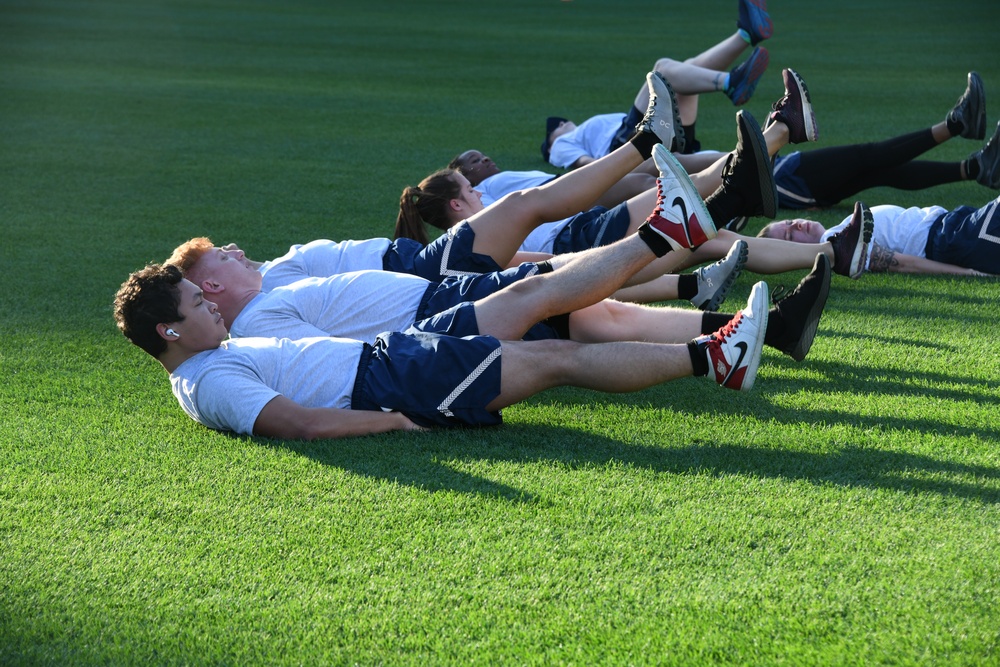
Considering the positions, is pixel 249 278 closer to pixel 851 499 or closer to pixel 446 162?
pixel 851 499

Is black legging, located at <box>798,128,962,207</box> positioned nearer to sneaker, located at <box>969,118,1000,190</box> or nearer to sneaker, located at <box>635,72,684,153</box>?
sneaker, located at <box>969,118,1000,190</box>

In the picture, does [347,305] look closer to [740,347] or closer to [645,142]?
[645,142]

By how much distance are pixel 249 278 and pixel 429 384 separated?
94 centimetres

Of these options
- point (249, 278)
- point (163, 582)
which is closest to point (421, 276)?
point (249, 278)

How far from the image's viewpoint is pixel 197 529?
288 centimetres

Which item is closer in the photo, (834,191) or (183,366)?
(183,366)

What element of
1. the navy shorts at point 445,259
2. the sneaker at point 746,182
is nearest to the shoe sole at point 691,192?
the sneaker at point 746,182

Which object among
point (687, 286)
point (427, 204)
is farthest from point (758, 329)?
point (427, 204)

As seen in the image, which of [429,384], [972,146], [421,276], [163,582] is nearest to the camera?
[163,582]

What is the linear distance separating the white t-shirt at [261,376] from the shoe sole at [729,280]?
1414 millimetres

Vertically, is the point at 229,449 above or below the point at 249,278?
below

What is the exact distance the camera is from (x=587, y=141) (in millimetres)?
7562

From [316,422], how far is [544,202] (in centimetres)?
131

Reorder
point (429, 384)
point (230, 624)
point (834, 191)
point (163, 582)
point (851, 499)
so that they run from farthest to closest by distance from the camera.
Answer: point (834, 191) < point (429, 384) < point (851, 499) < point (163, 582) < point (230, 624)
